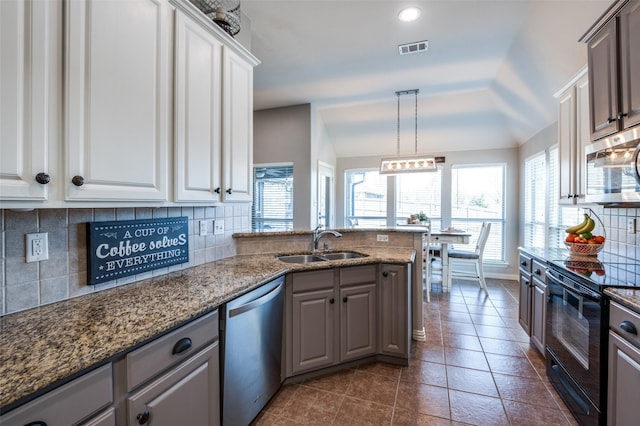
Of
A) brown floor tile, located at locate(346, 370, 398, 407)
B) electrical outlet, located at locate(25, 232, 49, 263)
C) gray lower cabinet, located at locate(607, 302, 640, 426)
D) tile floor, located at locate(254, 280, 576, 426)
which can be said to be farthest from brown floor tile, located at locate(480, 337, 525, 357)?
electrical outlet, located at locate(25, 232, 49, 263)

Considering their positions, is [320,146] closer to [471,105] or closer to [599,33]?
[471,105]

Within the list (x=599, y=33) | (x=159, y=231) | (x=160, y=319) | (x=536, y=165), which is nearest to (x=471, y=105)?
(x=536, y=165)

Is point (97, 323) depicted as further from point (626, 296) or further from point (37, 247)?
point (626, 296)

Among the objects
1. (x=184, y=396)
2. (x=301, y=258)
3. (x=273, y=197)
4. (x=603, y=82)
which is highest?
(x=603, y=82)

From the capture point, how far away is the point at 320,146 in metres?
5.54

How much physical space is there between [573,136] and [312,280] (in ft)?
8.31

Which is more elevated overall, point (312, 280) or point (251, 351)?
point (312, 280)

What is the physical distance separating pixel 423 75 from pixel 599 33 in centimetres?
199

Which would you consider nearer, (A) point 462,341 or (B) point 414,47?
(A) point 462,341

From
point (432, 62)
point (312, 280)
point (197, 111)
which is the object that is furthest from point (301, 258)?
point (432, 62)

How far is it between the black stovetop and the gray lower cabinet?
0.66 feet

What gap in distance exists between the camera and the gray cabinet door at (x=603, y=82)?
178 cm

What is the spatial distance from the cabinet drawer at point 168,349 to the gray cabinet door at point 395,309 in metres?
1.45

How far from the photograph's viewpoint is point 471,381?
223cm
